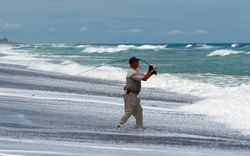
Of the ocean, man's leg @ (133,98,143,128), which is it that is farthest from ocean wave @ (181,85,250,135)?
man's leg @ (133,98,143,128)

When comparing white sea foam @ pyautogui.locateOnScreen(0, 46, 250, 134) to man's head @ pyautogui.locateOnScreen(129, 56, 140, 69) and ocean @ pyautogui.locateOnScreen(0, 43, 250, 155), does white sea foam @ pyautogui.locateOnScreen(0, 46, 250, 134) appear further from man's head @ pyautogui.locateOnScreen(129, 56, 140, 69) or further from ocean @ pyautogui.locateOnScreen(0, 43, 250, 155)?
man's head @ pyautogui.locateOnScreen(129, 56, 140, 69)

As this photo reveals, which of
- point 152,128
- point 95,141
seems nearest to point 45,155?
point 95,141

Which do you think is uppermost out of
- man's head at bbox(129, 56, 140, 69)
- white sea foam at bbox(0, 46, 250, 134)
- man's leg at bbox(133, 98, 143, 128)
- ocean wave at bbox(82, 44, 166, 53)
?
man's head at bbox(129, 56, 140, 69)

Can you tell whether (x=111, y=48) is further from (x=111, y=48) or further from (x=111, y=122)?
(x=111, y=122)

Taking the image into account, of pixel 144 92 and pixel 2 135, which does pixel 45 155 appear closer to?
→ pixel 2 135

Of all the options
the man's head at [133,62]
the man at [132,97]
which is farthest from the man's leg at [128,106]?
the man's head at [133,62]

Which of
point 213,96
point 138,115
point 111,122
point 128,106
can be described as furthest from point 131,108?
point 213,96

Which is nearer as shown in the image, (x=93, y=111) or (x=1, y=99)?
(x=93, y=111)

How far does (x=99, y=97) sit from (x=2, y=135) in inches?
332

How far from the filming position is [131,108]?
13.1m

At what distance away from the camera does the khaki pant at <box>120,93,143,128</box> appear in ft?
43.0

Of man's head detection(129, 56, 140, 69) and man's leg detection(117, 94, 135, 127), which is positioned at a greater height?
man's head detection(129, 56, 140, 69)

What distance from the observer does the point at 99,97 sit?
19.6 meters

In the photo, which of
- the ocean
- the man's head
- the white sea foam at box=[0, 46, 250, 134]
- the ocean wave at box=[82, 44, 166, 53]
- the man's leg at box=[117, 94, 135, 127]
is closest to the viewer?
the ocean
